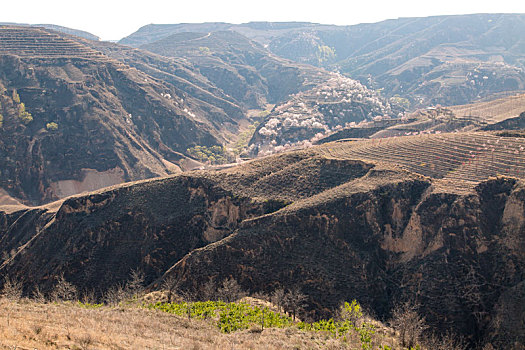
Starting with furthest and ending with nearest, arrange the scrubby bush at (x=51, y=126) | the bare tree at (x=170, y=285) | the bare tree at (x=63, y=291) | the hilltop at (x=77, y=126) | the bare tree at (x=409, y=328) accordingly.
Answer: the scrubby bush at (x=51, y=126)
the hilltop at (x=77, y=126)
the bare tree at (x=63, y=291)
the bare tree at (x=170, y=285)
the bare tree at (x=409, y=328)

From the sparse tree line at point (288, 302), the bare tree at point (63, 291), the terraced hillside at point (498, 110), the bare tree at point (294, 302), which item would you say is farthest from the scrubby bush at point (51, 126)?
the terraced hillside at point (498, 110)

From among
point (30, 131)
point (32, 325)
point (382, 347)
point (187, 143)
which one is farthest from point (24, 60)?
point (382, 347)

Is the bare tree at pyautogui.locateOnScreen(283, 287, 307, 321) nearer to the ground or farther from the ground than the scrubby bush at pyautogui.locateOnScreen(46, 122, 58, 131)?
nearer to the ground

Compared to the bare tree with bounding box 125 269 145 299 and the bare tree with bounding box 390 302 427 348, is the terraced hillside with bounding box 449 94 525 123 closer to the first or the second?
the bare tree with bounding box 390 302 427 348

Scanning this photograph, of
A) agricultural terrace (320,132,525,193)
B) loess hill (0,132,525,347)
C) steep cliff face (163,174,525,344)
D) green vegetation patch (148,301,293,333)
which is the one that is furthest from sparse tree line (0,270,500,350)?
agricultural terrace (320,132,525,193)

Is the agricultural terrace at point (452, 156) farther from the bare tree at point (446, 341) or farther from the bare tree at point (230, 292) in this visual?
the bare tree at point (230, 292)

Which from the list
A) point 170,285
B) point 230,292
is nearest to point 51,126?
point 170,285
